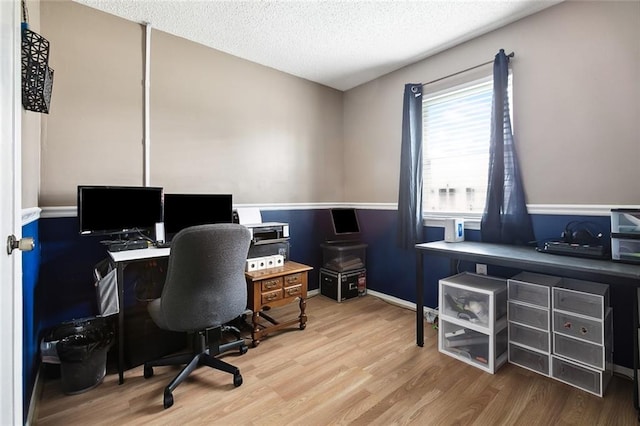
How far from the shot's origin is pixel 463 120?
2.84 metres

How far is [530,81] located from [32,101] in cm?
327

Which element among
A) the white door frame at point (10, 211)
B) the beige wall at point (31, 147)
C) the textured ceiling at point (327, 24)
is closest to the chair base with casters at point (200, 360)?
the white door frame at point (10, 211)

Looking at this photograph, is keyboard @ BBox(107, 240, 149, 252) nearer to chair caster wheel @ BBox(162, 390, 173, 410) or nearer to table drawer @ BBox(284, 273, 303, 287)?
chair caster wheel @ BBox(162, 390, 173, 410)

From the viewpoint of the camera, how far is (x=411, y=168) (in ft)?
10.0

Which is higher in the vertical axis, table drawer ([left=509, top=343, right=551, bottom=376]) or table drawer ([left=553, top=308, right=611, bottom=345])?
table drawer ([left=553, top=308, right=611, bottom=345])

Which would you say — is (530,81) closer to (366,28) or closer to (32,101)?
(366,28)

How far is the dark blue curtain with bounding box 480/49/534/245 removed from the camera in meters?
2.37

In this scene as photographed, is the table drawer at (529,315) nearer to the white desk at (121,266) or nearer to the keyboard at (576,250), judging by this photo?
the keyboard at (576,250)

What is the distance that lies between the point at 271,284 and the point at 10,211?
174 centimetres

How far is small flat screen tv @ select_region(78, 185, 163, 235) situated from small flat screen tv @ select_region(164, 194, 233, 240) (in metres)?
0.10

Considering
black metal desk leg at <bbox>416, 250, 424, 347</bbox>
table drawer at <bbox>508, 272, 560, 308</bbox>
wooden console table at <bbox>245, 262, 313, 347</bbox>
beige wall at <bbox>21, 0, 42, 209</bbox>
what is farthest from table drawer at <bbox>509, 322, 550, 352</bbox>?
beige wall at <bbox>21, 0, 42, 209</bbox>

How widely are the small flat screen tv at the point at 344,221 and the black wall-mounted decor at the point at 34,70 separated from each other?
8.80 ft

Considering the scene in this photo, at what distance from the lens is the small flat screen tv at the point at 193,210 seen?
2439 millimetres

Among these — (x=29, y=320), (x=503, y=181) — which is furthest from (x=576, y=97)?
(x=29, y=320)
